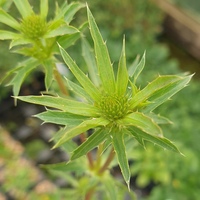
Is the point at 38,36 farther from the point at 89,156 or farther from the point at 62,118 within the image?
the point at 89,156

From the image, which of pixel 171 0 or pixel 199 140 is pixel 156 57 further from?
pixel 171 0

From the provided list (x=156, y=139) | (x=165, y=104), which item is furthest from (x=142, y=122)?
(x=165, y=104)

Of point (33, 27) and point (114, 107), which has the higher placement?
point (33, 27)

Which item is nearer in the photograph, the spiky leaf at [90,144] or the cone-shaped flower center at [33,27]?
the spiky leaf at [90,144]

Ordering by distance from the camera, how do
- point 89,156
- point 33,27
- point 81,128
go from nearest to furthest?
1. point 81,128
2. point 33,27
3. point 89,156

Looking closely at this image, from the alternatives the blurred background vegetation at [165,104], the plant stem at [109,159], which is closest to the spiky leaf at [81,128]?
the plant stem at [109,159]

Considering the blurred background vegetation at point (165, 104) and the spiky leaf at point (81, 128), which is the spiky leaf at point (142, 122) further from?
the blurred background vegetation at point (165, 104)

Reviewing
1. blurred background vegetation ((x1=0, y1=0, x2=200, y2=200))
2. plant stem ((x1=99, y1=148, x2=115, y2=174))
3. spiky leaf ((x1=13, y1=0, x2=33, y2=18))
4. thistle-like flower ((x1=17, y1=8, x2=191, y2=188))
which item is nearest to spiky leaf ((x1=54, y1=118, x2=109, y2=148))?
thistle-like flower ((x1=17, y1=8, x2=191, y2=188))

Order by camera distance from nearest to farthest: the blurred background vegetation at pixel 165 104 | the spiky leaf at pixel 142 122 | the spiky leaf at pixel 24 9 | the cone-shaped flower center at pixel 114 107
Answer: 1. the spiky leaf at pixel 142 122
2. the cone-shaped flower center at pixel 114 107
3. the spiky leaf at pixel 24 9
4. the blurred background vegetation at pixel 165 104
